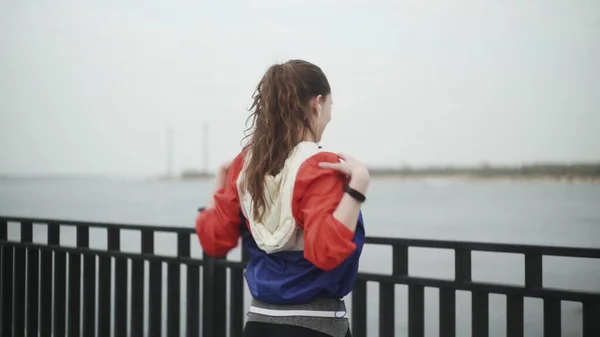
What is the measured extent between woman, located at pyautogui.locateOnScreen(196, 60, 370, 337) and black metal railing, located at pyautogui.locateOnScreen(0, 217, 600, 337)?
0.65m

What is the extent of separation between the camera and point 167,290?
2578 mm

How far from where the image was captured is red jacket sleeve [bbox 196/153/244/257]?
52.1 inches

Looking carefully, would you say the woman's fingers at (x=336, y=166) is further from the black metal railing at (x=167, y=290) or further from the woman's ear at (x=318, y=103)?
the black metal railing at (x=167, y=290)

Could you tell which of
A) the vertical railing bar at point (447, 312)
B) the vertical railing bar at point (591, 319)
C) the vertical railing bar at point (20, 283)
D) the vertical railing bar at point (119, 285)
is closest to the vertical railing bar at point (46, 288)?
the vertical railing bar at point (20, 283)

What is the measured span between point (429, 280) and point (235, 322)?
88cm

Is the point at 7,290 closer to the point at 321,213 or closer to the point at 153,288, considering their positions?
the point at 153,288

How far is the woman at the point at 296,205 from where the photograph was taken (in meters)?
1.14

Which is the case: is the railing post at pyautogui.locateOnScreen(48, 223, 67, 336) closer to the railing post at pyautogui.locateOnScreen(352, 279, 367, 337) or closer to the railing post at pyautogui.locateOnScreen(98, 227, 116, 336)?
the railing post at pyautogui.locateOnScreen(98, 227, 116, 336)

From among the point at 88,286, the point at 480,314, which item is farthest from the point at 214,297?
the point at 480,314

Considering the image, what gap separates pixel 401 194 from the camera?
186 feet

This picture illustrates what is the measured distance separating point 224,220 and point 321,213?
274mm

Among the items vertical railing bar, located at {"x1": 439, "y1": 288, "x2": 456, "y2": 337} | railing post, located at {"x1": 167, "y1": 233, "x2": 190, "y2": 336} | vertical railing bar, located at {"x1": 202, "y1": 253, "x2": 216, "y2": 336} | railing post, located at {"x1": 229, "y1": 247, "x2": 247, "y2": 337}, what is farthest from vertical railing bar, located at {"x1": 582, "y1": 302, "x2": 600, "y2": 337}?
railing post, located at {"x1": 167, "y1": 233, "x2": 190, "y2": 336}

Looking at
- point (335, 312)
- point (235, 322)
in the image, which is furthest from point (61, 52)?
point (335, 312)

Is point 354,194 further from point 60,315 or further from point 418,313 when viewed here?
point 60,315
